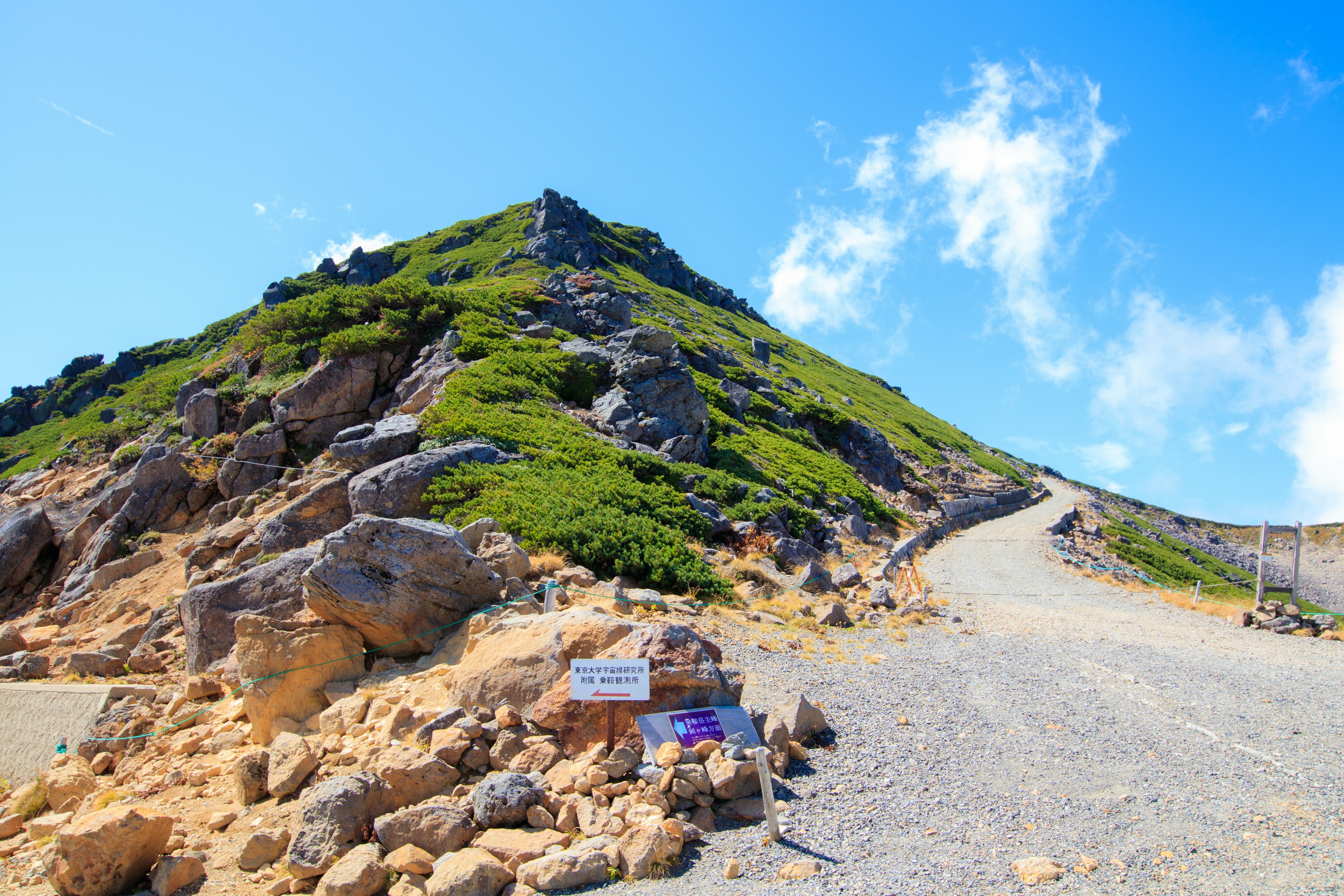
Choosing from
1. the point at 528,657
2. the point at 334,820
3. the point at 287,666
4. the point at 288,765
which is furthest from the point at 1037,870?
the point at 287,666

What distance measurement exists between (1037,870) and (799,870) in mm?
1827

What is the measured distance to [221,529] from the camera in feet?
56.4

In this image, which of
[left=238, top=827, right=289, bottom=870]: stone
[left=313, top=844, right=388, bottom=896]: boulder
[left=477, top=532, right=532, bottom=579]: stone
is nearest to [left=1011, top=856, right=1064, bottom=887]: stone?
[left=313, top=844, right=388, bottom=896]: boulder

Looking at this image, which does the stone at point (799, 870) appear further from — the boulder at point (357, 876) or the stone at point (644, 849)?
the boulder at point (357, 876)

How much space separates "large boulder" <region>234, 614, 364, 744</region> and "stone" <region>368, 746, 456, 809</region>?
280 cm

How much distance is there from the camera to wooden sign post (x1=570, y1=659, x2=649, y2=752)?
6.77m

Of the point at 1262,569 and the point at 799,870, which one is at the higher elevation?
the point at 1262,569

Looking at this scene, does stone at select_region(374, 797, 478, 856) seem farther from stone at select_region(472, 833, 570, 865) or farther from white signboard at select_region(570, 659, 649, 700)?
white signboard at select_region(570, 659, 649, 700)

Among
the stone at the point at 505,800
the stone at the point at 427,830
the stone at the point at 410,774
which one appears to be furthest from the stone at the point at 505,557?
the stone at the point at 427,830

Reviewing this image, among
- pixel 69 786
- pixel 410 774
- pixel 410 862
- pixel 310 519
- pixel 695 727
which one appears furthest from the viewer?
pixel 310 519

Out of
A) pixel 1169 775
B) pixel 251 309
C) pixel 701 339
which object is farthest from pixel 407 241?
pixel 1169 775

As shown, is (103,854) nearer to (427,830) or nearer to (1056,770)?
(427,830)

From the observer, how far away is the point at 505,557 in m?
11.4

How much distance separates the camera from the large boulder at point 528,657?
7.56 m
